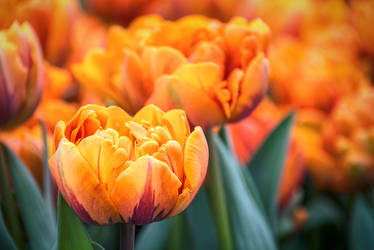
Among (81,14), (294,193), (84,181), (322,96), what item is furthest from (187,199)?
(81,14)

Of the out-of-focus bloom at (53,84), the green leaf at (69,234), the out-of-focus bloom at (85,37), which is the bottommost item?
the green leaf at (69,234)

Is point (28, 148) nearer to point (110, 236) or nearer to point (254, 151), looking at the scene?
point (110, 236)

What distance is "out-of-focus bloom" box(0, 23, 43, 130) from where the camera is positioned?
1.13ft

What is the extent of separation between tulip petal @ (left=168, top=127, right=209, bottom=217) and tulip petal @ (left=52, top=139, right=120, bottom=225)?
0.03m

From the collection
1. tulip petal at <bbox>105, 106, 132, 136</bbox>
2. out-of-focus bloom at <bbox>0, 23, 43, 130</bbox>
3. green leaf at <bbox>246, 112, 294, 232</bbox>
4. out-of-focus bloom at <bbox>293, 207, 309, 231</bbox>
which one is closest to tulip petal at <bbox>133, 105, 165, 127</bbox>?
tulip petal at <bbox>105, 106, 132, 136</bbox>

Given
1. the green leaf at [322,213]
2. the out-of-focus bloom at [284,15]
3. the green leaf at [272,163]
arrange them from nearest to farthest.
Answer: the green leaf at [272,163], the green leaf at [322,213], the out-of-focus bloom at [284,15]

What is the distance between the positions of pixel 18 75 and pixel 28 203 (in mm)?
89

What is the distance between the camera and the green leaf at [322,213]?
61cm

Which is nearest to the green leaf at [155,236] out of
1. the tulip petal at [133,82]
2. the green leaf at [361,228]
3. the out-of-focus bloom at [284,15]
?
the tulip petal at [133,82]

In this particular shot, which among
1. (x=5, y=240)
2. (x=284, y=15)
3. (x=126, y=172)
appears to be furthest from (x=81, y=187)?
(x=284, y=15)

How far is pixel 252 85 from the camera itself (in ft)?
1.15

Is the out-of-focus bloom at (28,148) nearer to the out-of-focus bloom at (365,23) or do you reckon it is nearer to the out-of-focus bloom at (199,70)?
the out-of-focus bloom at (199,70)

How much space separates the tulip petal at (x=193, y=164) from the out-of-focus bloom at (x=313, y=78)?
46 centimetres

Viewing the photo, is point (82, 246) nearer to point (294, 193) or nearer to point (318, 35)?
point (294, 193)
